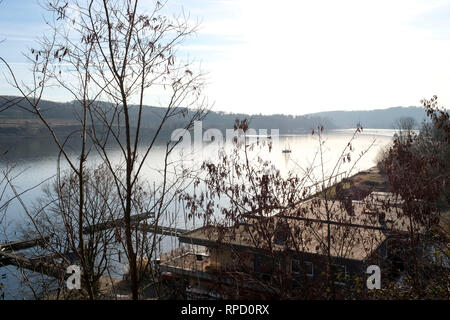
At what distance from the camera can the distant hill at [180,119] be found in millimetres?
4711

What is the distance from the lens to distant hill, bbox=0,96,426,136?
471 cm

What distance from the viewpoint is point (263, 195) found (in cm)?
445

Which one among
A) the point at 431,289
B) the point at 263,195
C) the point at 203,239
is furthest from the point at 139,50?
the point at 203,239

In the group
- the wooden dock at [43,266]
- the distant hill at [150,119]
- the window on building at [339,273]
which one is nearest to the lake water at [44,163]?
the distant hill at [150,119]

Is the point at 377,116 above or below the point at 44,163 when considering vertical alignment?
above

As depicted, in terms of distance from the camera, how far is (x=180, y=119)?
462 centimetres

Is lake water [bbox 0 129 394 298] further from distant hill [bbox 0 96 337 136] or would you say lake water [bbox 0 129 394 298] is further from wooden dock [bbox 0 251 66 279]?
wooden dock [bbox 0 251 66 279]

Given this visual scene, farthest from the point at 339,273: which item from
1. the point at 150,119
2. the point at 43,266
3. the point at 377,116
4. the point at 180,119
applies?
the point at 377,116

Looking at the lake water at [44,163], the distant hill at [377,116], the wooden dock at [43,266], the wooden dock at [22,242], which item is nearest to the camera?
the wooden dock at [43,266]

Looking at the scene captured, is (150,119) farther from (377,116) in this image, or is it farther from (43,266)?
(377,116)

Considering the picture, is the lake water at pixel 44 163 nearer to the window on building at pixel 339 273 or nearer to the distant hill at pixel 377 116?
the distant hill at pixel 377 116
